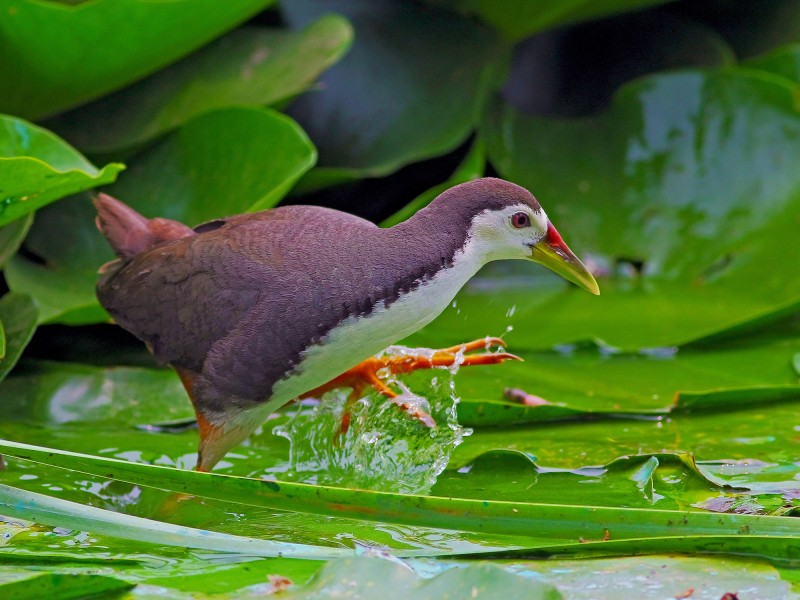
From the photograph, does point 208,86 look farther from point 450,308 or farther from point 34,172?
point 34,172

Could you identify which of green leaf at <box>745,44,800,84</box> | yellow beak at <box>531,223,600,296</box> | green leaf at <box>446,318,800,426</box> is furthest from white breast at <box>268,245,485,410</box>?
green leaf at <box>745,44,800,84</box>

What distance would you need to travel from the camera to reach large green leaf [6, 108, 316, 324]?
2.86 meters

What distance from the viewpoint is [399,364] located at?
244 cm

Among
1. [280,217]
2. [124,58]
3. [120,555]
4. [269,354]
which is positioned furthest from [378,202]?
[120,555]

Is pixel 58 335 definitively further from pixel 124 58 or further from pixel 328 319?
pixel 328 319

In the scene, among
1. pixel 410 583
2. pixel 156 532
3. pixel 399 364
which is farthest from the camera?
pixel 399 364

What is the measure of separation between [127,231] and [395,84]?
1267mm

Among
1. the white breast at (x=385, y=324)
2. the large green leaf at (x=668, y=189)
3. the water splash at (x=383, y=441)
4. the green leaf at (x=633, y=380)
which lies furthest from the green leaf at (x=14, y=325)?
the large green leaf at (x=668, y=189)

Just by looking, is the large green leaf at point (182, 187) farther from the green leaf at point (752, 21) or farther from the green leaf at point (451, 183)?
the green leaf at point (752, 21)

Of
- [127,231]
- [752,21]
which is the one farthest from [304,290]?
[752,21]

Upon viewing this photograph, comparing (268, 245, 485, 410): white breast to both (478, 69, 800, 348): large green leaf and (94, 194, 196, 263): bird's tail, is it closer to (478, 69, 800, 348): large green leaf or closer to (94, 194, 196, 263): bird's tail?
(94, 194, 196, 263): bird's tail

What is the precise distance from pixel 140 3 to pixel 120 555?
1498 millimetres

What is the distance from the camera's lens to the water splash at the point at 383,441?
222 cm

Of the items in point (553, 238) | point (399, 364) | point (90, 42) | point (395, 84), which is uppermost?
point (90, 42)
